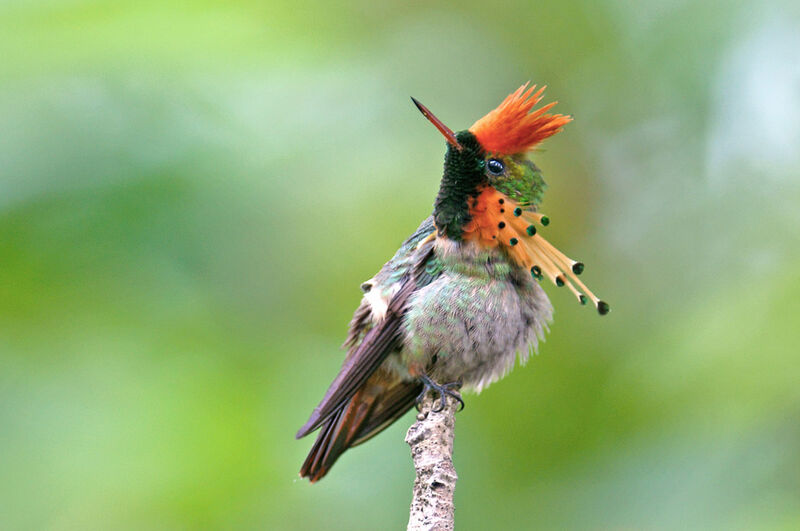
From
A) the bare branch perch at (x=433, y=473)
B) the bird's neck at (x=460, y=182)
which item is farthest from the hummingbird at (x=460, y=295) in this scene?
the bare branch perch at (x=433, y=473)

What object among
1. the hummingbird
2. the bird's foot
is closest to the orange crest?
the hummingbird

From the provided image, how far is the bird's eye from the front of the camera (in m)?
2.96

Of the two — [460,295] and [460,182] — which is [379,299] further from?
[460,182]

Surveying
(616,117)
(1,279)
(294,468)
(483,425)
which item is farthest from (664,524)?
(1,279)

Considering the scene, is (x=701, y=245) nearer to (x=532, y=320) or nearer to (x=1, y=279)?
(x=532, y=320)

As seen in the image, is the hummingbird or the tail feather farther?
the tail feather

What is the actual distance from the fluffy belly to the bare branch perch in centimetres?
48

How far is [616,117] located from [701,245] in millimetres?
988

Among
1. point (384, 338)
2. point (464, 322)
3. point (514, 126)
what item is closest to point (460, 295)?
point (464, 322)

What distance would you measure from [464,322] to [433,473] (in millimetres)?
920

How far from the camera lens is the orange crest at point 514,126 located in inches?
115

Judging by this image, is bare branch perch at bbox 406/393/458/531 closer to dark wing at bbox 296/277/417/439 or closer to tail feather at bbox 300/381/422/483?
dark wing at bbox 296/277/417/439

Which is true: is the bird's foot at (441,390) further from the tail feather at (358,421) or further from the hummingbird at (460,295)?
the tail feather at (358,421)

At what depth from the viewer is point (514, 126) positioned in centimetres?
295
